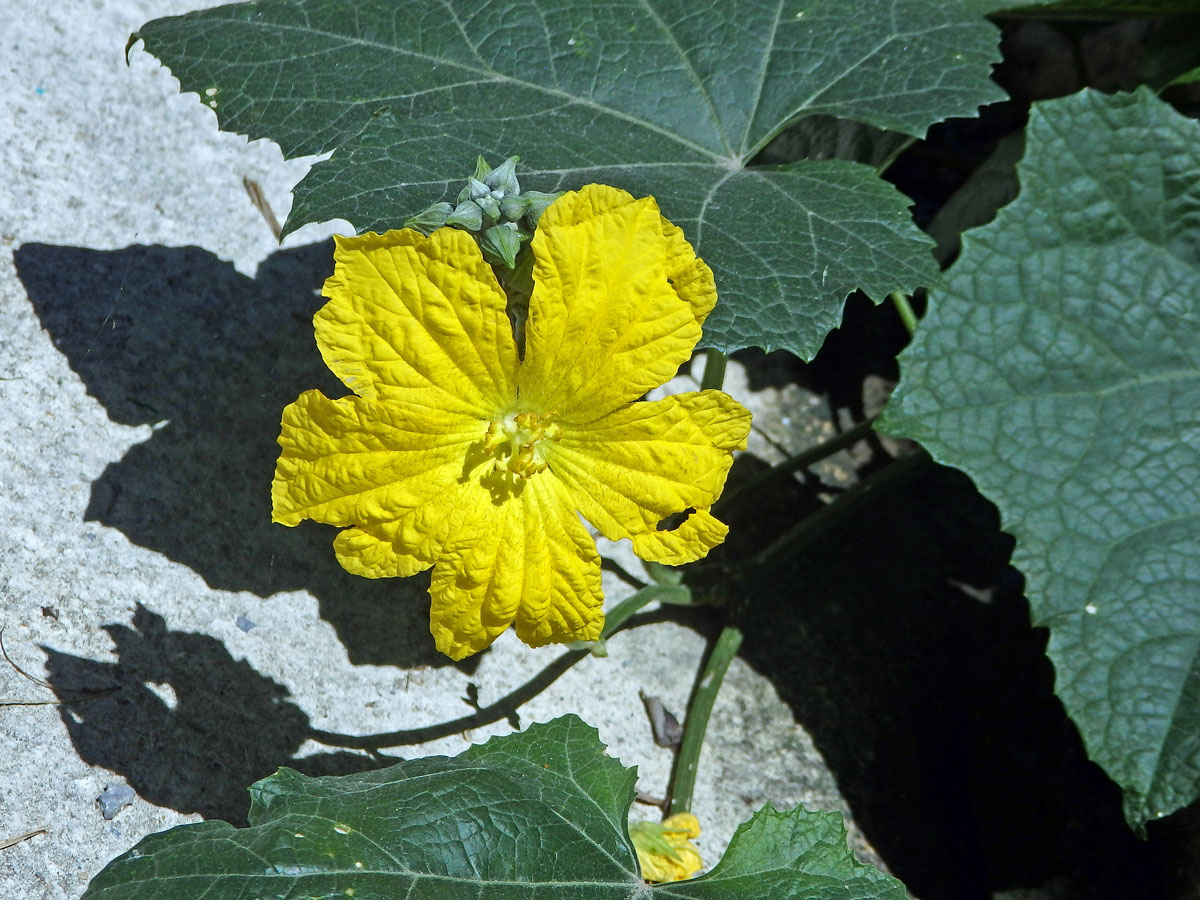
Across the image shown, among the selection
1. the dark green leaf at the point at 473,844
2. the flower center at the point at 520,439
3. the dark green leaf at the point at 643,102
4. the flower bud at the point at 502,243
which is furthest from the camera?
the dark green leaf at the point at 643,102

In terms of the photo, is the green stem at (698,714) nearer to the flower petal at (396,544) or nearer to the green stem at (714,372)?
the green stem at (714,372)

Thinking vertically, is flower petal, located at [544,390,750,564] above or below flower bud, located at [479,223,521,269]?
below

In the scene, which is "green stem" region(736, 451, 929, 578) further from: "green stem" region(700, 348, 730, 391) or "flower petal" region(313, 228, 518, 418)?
"flower petal" region(313, 228, 518, 418)

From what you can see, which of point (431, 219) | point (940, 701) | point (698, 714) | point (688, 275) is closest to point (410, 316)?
point (431, 219)

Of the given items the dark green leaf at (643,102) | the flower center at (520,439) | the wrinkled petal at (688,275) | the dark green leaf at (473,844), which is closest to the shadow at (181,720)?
the dark green leaf at (473,844)

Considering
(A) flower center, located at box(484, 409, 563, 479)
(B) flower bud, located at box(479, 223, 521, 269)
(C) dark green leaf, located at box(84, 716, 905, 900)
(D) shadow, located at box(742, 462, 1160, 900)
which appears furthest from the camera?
(D) shadow, located at box(742, 462, 1160, 900)

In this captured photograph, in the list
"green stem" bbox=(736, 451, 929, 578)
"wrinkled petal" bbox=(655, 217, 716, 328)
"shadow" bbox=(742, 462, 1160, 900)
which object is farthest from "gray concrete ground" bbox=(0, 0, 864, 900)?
"wrinkled petal" bbox=(655, 217, 716, 328)

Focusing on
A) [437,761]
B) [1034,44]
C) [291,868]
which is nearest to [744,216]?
[437,761]
